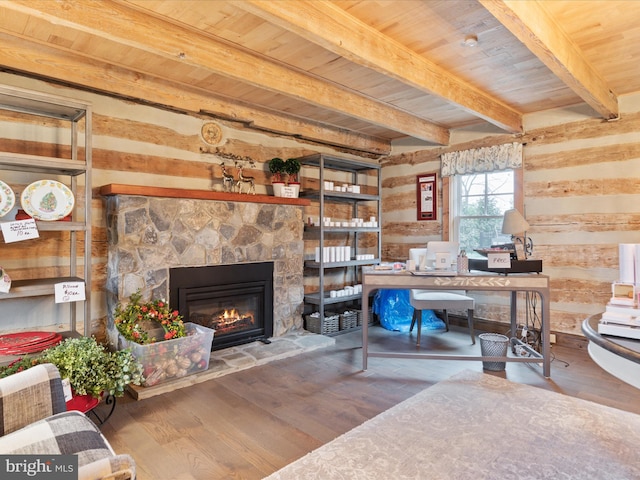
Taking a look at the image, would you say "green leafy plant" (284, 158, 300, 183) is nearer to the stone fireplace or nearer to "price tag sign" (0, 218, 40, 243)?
the stone fireplace

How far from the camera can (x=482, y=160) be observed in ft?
15.1

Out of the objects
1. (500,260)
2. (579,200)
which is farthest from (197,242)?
(579,200)

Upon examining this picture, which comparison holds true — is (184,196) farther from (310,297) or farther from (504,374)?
(504,374)

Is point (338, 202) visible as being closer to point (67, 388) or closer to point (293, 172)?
point (293, 172)

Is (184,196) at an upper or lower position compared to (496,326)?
upper

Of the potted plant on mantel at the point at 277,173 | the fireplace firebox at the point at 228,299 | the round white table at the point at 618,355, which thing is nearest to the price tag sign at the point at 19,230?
the fireplace firebox at the point at 228,299

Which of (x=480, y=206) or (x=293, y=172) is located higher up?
(x=293, y=172)

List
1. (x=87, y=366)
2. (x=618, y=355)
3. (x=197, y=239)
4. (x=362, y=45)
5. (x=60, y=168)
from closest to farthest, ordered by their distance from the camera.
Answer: (x=618, y=355), (x=87, y=366), (x=362, y=45), (x=60, y=168), (x=197, y=239)

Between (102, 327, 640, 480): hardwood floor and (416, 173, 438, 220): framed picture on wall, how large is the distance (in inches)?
74.9

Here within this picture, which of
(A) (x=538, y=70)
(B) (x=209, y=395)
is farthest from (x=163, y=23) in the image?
(A) (x=538, y=70)

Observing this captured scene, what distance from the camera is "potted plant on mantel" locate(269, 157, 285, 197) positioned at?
14.1 feet

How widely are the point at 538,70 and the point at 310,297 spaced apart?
3.16 meters

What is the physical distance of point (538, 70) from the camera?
3188 millimetres

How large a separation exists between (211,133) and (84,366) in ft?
8.28
